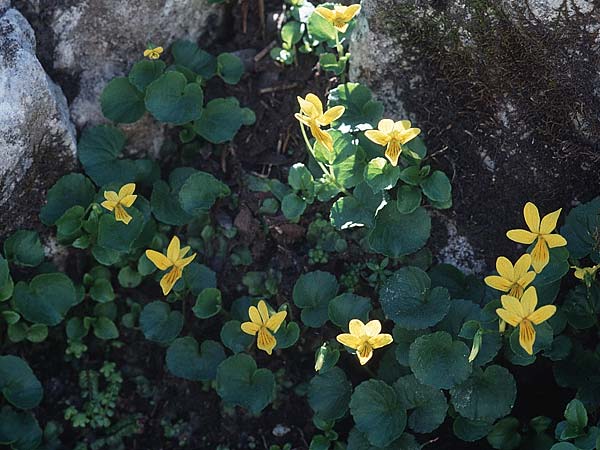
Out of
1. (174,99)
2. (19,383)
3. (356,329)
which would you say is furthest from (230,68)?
(19,383)

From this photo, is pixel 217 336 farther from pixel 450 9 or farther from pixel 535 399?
pixel 450 9

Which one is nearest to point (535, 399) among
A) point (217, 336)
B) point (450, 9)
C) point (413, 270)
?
point (413, 270)

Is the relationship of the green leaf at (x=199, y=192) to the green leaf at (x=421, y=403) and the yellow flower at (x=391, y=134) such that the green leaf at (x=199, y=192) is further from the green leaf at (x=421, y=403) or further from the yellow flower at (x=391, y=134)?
the green leaf at (x=421, y=403)

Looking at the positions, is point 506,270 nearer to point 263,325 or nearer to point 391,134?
point 391,134

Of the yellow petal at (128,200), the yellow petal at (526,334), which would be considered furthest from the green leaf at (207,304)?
the yellow petal at (526,334)

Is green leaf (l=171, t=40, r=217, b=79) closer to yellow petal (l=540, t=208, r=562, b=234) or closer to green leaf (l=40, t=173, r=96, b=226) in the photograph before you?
green leaf (l=40, t=173, r=96, b=226)

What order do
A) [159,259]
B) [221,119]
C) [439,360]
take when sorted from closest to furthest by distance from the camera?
1. [439,360]
2. [159,259]
3. [221,119]

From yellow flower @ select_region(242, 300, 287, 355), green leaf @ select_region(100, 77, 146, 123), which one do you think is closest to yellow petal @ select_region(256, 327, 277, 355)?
yellow flower @ select_region(242, 300, 287, 355)
